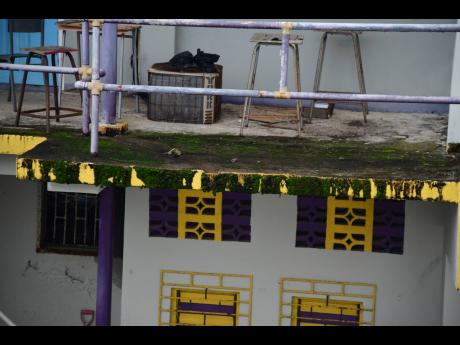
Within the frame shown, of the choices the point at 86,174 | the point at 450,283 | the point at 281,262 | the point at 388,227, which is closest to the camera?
the point at 86,174

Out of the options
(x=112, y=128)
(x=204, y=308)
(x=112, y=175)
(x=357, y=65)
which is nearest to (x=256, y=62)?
(x=357, y=65)

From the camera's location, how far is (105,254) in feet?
28.6

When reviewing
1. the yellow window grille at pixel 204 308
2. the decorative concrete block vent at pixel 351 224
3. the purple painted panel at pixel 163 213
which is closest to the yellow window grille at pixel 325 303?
the decorative concrete block vent at pixel 351 224

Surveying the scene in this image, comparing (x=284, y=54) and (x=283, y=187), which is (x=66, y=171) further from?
(x=284, y=54)

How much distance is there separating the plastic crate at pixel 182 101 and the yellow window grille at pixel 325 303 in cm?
168

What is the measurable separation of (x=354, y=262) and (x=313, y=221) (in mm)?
504

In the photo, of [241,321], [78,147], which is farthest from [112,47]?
[241,321]

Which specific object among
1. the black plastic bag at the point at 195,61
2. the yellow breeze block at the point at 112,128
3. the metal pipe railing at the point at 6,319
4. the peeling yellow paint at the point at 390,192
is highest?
the black plastic bag at the point at 195,61

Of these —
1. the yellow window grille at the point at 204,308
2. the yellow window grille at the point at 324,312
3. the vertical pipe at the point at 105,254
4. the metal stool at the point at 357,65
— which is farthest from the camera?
the metal stool at the point at 357,65

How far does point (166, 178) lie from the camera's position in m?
7.12

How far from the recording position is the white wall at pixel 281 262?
27.9ft

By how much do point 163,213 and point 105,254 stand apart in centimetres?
63

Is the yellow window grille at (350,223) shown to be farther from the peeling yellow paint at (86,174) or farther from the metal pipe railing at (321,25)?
the peeling yellow paint at (86,174)

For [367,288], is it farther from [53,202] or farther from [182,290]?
[53,202]
